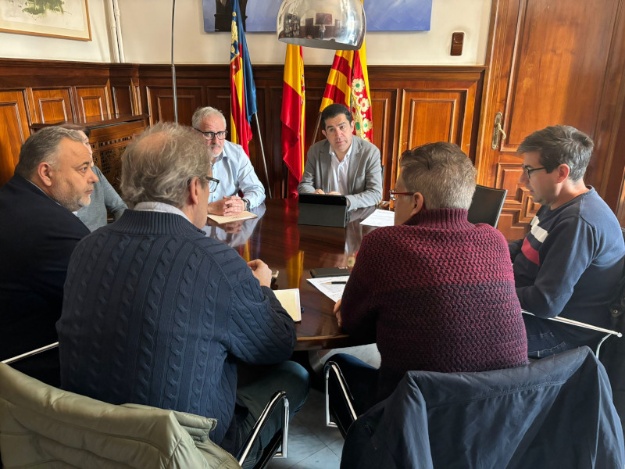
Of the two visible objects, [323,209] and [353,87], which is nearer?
[323,209]

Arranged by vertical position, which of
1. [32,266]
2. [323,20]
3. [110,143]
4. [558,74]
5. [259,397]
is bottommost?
[259,397]

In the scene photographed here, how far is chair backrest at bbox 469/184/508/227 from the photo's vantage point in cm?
225

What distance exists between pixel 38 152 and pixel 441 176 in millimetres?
1357

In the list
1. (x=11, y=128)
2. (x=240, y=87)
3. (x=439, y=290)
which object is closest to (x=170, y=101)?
(x=240, y=87)

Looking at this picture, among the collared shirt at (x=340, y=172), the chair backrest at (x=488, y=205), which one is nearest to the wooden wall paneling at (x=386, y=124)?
the collared shirt at (x=340, y=172)

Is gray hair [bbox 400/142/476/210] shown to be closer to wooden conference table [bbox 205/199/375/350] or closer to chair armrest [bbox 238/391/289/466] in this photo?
wooden conference table [bbox 205/199/375/350]

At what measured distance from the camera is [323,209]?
81.9 inches

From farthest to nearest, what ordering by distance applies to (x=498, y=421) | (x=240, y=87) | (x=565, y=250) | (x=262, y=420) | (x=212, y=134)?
(x=240, y=87) → (x=212, y=134) → (x=565, y=250) → (x=262, y=420) → (x=498, y=421)

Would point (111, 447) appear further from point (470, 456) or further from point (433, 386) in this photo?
point (470, 456)

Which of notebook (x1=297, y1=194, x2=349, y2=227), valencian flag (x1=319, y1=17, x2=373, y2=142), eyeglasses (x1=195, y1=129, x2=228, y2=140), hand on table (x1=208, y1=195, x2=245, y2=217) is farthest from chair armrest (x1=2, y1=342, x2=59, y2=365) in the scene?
valencian flag (x1=319, y1=17, x2=373, y2=142)

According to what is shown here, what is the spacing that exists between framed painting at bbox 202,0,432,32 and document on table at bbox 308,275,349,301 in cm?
254

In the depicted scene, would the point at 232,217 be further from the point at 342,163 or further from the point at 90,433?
the point at 90,433

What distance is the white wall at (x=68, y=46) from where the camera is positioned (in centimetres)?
269

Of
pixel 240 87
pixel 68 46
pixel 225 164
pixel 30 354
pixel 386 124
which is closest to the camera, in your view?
pixel 30 354
